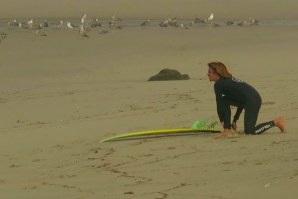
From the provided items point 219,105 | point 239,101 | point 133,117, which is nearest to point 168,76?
point 133,117

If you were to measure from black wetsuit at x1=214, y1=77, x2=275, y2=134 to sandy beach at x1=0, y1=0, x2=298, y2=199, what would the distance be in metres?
0.19

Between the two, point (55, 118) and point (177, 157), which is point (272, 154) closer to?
point (177, 157)

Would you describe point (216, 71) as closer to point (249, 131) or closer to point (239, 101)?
point (239, 101)

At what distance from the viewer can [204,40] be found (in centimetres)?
2352

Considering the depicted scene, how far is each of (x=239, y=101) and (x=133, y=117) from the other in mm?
1901

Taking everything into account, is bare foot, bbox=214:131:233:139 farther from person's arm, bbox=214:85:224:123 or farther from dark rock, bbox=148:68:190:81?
dark rock, bbox=148:68:190:81

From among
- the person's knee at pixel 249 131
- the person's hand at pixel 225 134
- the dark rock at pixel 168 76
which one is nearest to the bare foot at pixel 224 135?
the person's hand at pixel 225 134

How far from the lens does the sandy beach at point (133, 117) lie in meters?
6.49

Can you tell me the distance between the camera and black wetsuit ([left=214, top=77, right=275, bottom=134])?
8.92 meters

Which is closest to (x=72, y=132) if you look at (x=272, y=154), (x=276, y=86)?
(x=272, y=154)

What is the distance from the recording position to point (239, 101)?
9211 mm

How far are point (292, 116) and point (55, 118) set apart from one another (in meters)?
3.04

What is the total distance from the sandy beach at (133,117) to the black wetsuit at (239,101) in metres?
0.19

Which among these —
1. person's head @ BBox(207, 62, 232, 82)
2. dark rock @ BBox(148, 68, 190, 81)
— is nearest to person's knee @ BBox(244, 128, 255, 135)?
person's head @ BBox(207, 62, 232, 82)
